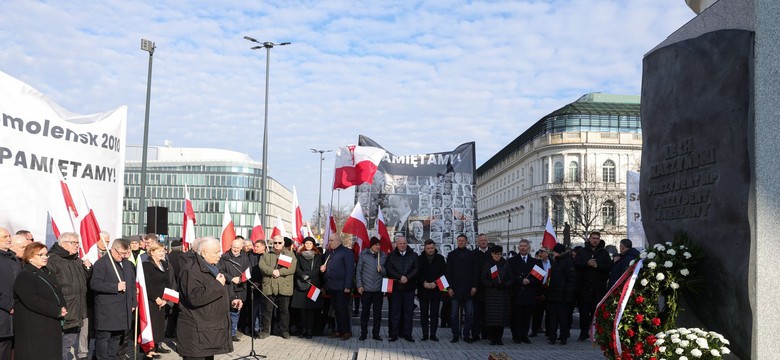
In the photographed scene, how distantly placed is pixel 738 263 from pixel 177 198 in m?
113

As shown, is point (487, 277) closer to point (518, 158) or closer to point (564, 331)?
point (564, 331)

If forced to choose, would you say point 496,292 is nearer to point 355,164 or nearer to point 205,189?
point 355,164

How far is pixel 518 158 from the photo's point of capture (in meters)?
107

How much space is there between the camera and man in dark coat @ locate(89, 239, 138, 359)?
9961 mm

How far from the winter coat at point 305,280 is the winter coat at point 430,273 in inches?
82.2

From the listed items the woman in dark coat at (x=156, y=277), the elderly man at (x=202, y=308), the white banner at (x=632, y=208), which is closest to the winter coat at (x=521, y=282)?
the woman in dark coat at (x=156, y=277)

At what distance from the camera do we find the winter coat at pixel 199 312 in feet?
25.4

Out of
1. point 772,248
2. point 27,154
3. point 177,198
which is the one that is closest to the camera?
point 772,248

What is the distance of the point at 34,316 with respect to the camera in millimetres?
8188

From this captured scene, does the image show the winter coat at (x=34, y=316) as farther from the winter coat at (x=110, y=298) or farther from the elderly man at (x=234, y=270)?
Result: the elderly man at (x=234, y=270)

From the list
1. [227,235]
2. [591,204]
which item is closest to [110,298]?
[227,235]

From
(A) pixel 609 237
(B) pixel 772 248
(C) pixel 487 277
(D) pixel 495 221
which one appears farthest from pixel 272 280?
(D) pixel 495 221

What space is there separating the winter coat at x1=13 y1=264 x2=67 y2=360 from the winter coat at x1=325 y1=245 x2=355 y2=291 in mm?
6613

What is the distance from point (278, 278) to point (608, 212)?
67.0 meters
